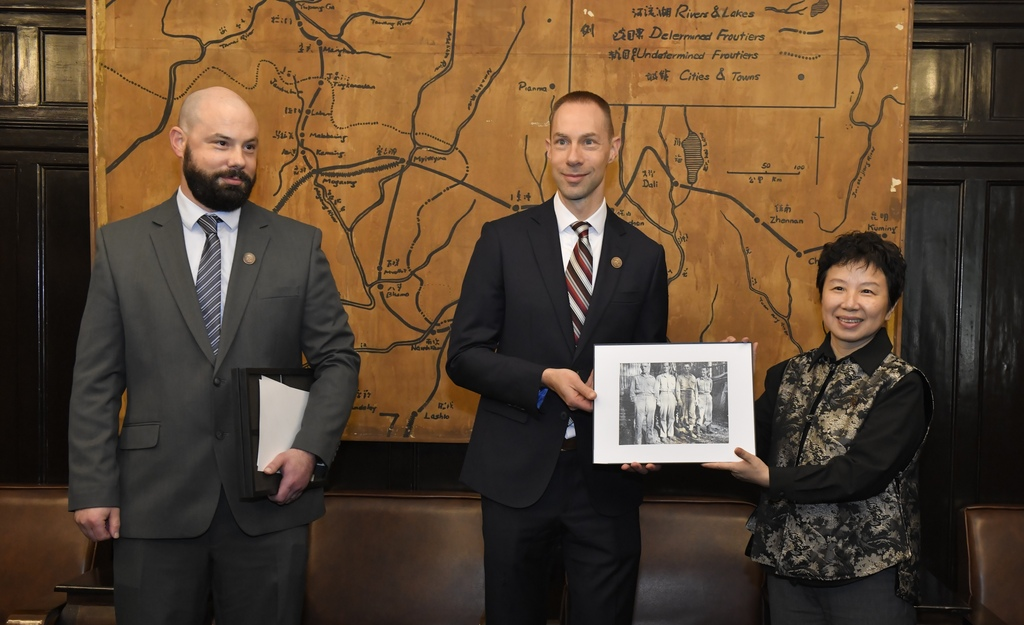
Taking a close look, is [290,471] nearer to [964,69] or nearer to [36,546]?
[36,546]

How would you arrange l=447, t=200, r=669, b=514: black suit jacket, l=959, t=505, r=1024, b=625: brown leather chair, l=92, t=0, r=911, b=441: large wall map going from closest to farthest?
l=447, t=200, r=669, b=514: black suit jacket → l=959, t=505, r=1024, b=625: brown leather chair → l=92, t=0, r=911, b=441: large wall map

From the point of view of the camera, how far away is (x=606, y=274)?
101 inches

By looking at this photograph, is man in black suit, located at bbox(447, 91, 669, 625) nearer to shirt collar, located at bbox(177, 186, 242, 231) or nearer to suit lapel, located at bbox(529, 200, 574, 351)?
suit lapel, located at bbox(529, 200, 574, 351)

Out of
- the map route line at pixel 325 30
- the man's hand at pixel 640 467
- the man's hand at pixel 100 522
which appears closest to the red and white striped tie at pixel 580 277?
the man's hand at pixel 640 467

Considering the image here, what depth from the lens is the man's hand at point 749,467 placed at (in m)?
2.33

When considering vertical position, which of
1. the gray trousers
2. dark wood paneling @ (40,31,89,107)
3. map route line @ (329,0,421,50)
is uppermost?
map route line @ (329,0,421,50)

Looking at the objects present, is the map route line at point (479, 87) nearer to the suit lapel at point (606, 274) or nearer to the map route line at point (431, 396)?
the map route line at point (431, 396)

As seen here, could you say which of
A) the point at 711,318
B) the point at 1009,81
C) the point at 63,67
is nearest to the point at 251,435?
the point at 711,318

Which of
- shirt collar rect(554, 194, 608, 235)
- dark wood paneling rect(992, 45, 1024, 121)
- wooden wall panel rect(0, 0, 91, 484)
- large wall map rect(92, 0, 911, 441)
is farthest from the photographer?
wooden wall panel rect(0, 0, 91, 484)

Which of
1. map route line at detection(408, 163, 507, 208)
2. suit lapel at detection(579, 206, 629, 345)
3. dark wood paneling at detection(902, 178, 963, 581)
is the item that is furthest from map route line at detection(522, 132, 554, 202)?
dark wood paneling at detection(902, 178, 963, 581)

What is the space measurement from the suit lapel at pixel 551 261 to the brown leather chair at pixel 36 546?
7.40 ft

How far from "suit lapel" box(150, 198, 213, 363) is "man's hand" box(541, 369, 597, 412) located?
36.8 inches

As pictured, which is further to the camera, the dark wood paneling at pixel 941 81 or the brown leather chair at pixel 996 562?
the dark wood paneling at pixel 941 81

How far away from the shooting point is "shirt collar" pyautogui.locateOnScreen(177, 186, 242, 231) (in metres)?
2.44
